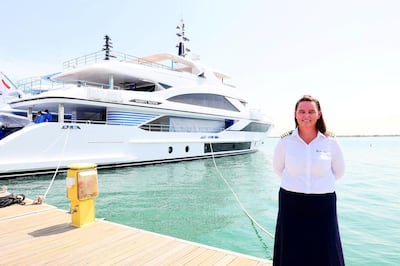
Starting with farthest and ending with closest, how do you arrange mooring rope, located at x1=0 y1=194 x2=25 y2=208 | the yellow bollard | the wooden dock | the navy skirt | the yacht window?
the yacht window → mooring rope, located at x1=0 y1=194 x2=25 y2=208 → the yellow bollard → the wooden dock → the navy skirt

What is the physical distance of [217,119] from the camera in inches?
700

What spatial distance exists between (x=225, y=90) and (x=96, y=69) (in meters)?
8.87

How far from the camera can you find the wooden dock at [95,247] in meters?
2.80

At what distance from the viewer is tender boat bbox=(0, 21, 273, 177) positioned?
31.9ft

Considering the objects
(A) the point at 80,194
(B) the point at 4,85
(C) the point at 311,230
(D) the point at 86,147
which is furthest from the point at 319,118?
(B) the point at 4,85

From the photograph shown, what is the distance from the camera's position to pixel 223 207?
650 centimetres

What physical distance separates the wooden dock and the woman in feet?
3.29

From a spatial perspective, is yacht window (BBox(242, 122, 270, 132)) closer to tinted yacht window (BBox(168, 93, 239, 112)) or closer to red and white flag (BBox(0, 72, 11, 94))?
tinted yacht window (BBox(168, 93, 239, 112))

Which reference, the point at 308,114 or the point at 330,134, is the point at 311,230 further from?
the point at 308,114

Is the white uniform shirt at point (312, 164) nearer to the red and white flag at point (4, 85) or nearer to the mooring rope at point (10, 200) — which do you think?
the mooring rope at point (10, 200)

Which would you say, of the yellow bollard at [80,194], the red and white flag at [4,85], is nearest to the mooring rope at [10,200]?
the yellow bollard at [80,194]

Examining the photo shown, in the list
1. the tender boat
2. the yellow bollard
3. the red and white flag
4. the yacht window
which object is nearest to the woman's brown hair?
the yellow bollard

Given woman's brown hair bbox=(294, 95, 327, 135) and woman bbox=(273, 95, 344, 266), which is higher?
woman's brown hair bbox=(294, 95, 327, 135)

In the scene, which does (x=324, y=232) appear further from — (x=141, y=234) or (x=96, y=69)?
(x=96, y=69)
